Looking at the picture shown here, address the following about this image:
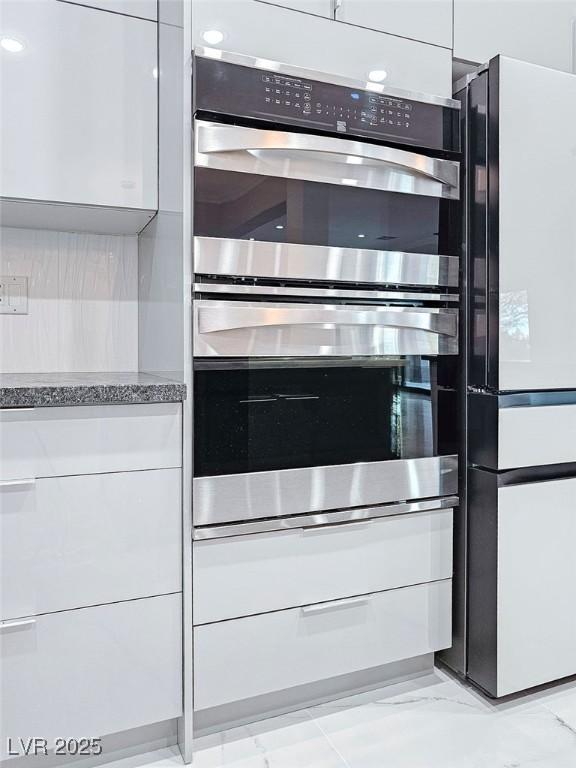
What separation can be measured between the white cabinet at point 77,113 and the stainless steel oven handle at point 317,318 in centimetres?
46

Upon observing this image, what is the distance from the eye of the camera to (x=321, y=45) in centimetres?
148

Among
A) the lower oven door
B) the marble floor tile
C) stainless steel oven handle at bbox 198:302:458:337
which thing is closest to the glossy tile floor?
the marble floor tile

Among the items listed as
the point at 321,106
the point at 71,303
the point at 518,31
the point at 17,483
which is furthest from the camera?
the point at 71,303

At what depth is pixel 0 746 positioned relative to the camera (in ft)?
4.12

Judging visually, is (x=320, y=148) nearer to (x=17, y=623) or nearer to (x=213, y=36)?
(x=213, y=36)

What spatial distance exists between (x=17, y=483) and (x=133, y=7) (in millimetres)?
1268

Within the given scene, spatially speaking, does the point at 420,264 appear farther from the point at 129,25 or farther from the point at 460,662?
the point at 460,662

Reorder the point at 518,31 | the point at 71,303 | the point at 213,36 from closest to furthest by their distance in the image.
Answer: the point at 213,36 < the point at 518,31 < the point at 71,303

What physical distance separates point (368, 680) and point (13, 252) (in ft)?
5.30

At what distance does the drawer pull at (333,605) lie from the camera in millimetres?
1518

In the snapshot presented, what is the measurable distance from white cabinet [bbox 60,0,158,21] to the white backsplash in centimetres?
61

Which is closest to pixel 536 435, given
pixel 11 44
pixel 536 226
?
pixel 536 226

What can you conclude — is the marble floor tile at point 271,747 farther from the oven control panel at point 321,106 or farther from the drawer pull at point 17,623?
the oven control panel at point 321,106

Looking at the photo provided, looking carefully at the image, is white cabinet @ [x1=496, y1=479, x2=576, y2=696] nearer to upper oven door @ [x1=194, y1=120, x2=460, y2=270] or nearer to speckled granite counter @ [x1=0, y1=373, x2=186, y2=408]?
upper oven door @ [x1=194, y1=120, x2=460, y2=270]
